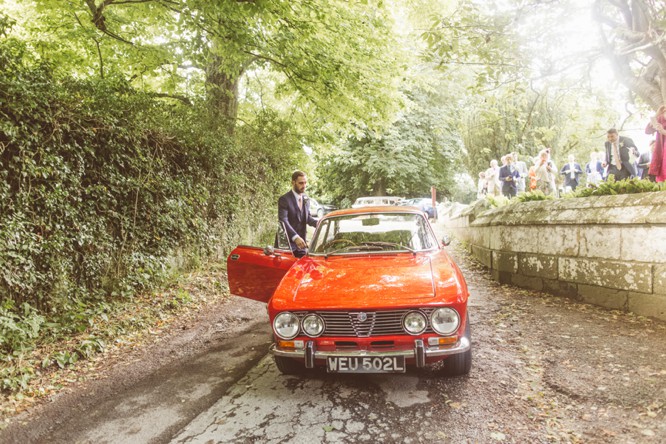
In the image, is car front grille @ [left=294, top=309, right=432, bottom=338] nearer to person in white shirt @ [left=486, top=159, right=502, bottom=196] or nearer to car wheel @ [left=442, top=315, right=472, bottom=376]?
car wheel @ [left=442, top=315, right=472, bottom=376]

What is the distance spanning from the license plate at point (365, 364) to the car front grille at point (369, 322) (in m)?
0.18

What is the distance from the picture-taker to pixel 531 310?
5559 mm

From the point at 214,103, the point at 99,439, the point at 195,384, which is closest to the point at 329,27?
the point at 214,103

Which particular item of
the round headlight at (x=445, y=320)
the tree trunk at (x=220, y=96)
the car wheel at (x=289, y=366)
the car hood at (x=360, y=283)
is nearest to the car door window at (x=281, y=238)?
the car hood at (x=360, y=283)

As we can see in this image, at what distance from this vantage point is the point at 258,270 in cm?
467

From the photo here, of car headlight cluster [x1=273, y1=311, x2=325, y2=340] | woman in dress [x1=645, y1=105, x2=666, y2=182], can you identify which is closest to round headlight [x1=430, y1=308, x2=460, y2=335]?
car headlight cluster [x1=273, y1=311, x2=325, y2=340]

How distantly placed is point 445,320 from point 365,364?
0.73m

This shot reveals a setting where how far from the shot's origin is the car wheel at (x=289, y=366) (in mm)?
3676

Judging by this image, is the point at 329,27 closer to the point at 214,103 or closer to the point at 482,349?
the point at 214,103

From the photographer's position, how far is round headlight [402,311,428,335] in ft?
10.6

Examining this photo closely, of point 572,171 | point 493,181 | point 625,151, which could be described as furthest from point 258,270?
point 572,171

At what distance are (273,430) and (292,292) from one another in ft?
3.61

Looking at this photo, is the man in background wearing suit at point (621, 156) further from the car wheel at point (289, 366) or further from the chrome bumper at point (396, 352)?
the car wheel at point (289, 366)

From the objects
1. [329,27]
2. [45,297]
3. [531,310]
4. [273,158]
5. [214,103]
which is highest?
[329,27]
